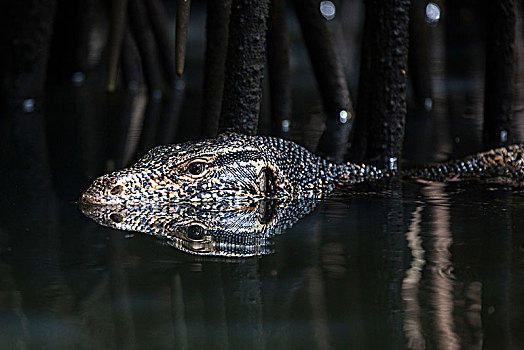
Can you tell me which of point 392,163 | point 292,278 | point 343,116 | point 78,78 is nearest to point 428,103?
point 343,116

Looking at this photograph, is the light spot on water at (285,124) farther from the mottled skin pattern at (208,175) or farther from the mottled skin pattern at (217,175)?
the mottled skin pattern at (208,175)

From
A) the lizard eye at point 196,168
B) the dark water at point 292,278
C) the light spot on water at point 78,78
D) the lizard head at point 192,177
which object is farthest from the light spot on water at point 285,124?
the light spot on water at point 78,78

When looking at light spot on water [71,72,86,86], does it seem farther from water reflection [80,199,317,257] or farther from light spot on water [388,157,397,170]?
water reflection [80,199,317,257]

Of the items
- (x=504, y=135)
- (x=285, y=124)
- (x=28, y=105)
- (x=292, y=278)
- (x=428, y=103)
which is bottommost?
(x=292, y=278)

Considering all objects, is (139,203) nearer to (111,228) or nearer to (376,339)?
(111,228)

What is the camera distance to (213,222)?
194 inches

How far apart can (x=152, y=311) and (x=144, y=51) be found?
6.44 meters

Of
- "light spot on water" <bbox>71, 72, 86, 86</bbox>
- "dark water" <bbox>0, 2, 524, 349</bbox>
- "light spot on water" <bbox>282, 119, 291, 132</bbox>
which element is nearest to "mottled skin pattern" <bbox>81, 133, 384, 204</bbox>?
"dark water" <bbox>0, 2, 524, 349</bbox>

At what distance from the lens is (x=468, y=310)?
11.8 feet

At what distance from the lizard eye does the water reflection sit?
17cm

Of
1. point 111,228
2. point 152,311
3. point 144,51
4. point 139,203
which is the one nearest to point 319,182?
point 139,203

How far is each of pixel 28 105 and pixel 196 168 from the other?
4.19 metres

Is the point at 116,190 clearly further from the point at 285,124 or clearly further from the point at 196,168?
the point at 285,124

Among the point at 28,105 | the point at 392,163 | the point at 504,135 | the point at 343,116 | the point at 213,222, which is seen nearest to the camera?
the point at 213,222
